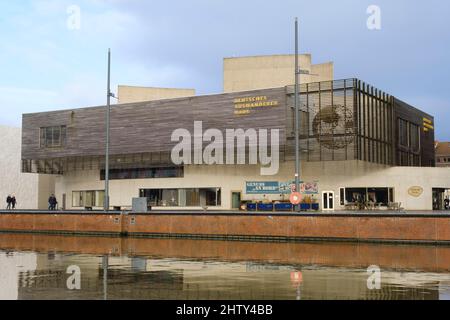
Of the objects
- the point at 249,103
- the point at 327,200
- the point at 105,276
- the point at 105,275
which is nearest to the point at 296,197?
the point at 105,275

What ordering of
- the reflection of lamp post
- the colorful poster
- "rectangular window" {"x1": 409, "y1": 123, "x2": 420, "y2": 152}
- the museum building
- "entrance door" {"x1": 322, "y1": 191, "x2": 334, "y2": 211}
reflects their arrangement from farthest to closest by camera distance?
1. "rectangular window" {"x1": 409, "y1": 123, "x2": 420, "y2": 152}
2. the colorful poster
3. "entrance door" {"x1": 322, "y1": 191, "x2": 334, "y2": 211}
4. the museum building
5. the reflection of lamp post

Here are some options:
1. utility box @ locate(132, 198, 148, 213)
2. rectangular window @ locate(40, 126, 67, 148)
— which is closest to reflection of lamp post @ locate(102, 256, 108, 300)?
utility box @ locate(132, 198, 148, 213)

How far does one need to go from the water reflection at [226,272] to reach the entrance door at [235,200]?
85.0ft

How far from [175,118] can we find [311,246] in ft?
93.4

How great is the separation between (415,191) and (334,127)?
9016mm

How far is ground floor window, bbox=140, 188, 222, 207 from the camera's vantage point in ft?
177

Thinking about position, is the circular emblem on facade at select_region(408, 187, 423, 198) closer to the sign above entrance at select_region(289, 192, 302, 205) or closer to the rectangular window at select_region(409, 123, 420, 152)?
the rectangular window at select_region(409, 123, 420, 152)

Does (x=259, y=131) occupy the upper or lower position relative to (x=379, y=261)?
upper

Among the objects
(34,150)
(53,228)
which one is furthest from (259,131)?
(34,150)

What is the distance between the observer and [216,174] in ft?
176

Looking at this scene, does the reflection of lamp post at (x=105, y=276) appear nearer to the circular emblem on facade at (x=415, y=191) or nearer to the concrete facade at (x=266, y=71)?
the circular emblem on facade at (x=415, y=191)

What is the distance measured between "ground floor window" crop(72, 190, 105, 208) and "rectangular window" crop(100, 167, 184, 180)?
203 cm

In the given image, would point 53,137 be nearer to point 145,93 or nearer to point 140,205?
point 145,93
